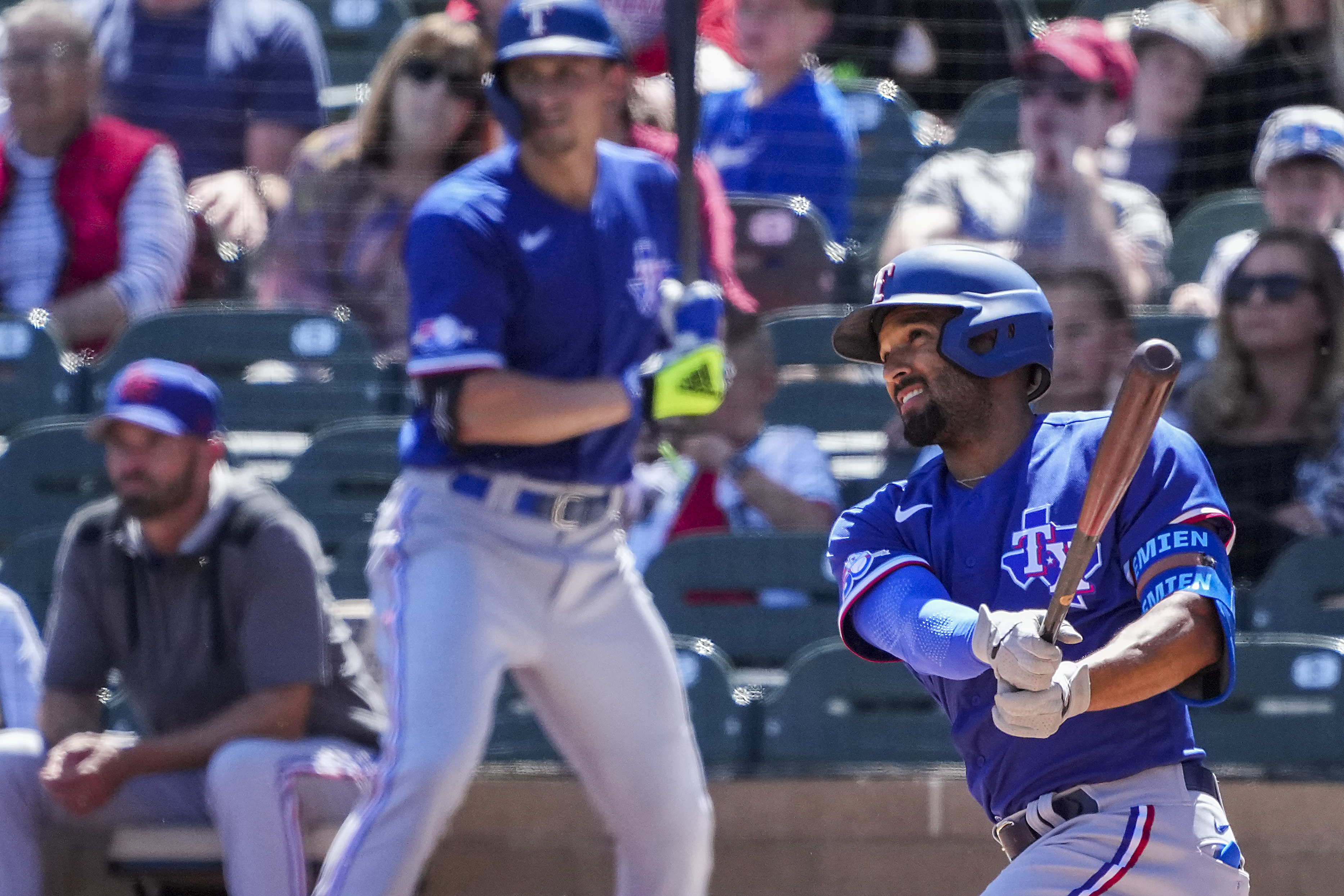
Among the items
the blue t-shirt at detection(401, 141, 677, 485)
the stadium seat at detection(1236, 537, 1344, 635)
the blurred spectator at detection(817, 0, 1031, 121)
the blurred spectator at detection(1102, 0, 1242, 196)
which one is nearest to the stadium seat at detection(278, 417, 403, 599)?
the blue t-shirt at detection(401, 141, 677, 485)

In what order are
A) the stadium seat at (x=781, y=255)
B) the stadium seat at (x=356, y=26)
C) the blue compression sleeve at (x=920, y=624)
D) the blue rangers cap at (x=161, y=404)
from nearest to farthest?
the blue compression sleeve at (x=920, y=624) < the blue rangers cap at (x=161, y=404) < the stadium seat at (x=781, y=255) < the stadium seat at (x=356, y=26)

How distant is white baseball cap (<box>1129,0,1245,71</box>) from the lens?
5.22 m

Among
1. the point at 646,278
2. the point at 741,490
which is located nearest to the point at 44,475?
the point at 741,490

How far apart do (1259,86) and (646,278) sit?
8.98 ft

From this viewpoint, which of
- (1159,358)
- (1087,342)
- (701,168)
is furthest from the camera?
(1087,342)

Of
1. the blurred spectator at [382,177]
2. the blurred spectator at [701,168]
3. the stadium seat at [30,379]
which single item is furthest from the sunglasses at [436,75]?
the stadium seat at [30,379]

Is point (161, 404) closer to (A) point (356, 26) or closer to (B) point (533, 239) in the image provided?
(B) point (533, 239)

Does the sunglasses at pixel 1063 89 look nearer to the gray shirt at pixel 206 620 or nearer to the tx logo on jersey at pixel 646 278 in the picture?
the tx logo on jersey at pixel 646 278

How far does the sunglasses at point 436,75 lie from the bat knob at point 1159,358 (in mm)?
3417

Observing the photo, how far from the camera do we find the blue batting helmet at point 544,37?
3197 mm

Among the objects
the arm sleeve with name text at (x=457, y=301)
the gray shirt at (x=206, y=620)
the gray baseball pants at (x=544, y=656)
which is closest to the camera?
the gray baseball pants at (x=544, y=656)

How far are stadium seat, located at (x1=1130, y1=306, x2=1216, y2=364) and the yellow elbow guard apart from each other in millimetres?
1681

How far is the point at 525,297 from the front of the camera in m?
3.11

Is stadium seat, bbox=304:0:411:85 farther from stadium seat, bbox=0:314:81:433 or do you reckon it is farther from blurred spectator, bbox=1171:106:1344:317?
blurred spectator, bbox=1171:106:1344:317
